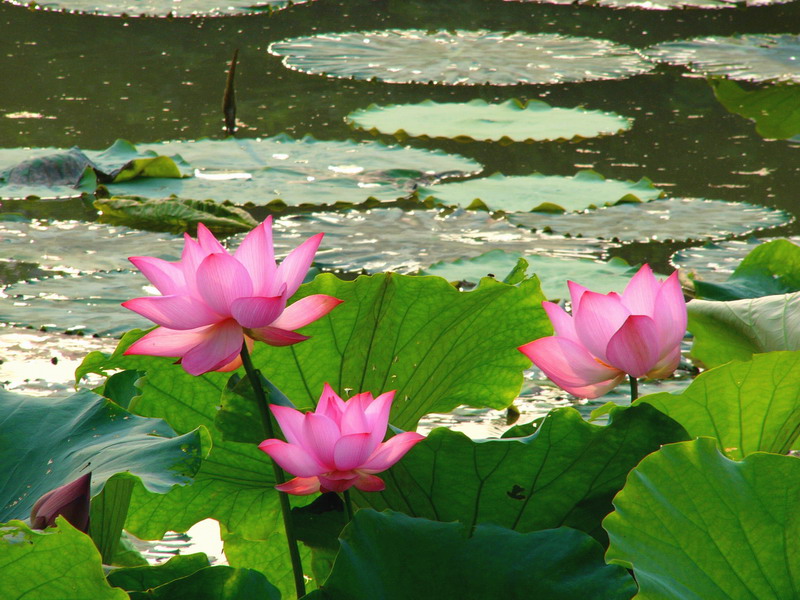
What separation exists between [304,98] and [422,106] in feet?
1.71

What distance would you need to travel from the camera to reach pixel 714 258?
2195 mm

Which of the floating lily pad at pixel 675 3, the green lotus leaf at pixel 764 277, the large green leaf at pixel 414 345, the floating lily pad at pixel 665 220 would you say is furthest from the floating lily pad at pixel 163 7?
the large green leaf at pixel 414 345

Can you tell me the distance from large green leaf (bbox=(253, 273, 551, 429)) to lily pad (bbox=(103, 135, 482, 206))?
1636 mm

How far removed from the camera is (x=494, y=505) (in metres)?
0.73

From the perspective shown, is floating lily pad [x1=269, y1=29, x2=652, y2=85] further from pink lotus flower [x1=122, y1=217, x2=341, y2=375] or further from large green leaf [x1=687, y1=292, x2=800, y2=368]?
pink lotus flower [x1=122, y1=217, x2=341, y2=375]

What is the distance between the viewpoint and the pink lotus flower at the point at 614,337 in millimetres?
723

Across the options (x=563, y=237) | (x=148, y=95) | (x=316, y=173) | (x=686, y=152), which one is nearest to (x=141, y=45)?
(x=148, y=95)

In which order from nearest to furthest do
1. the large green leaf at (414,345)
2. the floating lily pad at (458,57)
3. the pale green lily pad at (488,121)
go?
the large green leaf at (414,345) → the pale green lily pad at (488,121) → the floating lily pad at (458,57)

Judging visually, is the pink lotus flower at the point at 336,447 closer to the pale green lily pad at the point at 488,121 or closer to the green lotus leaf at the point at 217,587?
the green lotus leaf at the point at 217,587

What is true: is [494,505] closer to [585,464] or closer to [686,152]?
[585,464]

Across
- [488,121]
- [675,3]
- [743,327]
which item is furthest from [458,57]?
[743,327]

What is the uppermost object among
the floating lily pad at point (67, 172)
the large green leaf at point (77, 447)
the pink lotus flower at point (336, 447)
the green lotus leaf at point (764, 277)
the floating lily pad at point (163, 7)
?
the pink lotus flower at point (336, 447)

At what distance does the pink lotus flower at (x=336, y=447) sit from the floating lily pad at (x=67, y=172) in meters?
2.22

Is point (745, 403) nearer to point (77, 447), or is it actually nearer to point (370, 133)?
point (77, 447)
